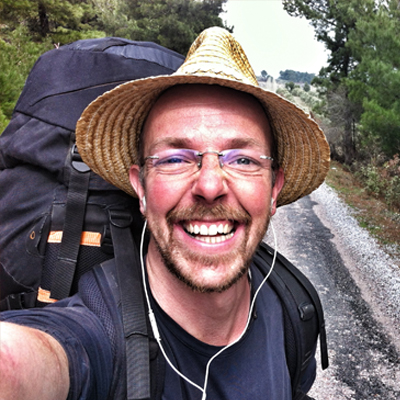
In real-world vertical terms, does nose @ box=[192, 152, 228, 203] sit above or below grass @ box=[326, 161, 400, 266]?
above

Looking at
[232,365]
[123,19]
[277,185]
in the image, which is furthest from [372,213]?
[123,19]

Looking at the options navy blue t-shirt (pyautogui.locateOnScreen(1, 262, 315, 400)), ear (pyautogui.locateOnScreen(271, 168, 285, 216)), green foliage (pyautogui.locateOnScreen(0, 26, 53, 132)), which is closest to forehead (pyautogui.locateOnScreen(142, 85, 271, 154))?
ear (pyautogui.locateOnScreen(271, 168, 285, 216))

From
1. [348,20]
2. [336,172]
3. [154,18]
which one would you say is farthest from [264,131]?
[154,18]

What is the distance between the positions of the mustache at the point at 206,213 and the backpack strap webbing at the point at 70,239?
0.37 metres

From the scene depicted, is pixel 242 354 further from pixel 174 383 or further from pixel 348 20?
pixel 348 20

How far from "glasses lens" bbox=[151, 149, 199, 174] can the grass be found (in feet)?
18.9

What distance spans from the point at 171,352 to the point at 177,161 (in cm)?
69

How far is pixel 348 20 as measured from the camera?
48.6ft

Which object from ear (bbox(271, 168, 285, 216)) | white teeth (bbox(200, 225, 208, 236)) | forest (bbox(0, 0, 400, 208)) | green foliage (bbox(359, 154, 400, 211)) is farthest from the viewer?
green foliage (bbox(359, 154, 400, 211))

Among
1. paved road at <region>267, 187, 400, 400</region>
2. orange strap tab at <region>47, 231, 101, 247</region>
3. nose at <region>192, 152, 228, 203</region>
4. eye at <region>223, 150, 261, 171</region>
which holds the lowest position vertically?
paved road at <region>267, 187, 400, 400</region>

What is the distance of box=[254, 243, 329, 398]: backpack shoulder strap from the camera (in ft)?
4.94

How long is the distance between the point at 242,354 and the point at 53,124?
4.01ft

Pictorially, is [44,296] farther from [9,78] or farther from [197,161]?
A: [9,78]

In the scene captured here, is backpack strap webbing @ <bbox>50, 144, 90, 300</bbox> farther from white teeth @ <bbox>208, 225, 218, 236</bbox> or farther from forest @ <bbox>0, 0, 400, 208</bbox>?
forest @ <bbox>0, 0, 400, 208</bbox>
